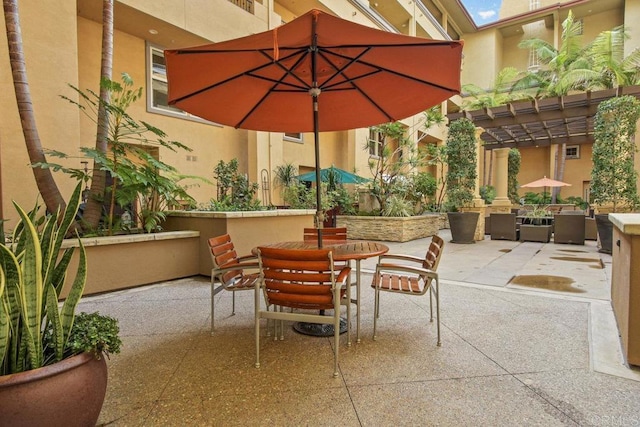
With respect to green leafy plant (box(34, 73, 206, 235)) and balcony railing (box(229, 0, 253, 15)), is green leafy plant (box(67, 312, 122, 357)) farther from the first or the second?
balcony railing (box(229, 0, 253, 15))

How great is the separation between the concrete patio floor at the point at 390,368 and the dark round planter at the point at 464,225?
5097mm

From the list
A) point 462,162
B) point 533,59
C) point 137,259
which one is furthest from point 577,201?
point 137,259

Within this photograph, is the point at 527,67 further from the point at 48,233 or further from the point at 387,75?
the point at 48,233

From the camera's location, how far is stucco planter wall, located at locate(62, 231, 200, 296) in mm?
4391

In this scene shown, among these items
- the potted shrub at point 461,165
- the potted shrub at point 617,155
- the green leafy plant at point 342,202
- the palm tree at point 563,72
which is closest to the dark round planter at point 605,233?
the potted shrub at point 617,155

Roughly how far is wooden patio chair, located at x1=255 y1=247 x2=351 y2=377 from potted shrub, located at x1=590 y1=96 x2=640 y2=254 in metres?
8.06

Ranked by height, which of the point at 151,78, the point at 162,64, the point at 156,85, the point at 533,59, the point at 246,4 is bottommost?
the point at 156,85

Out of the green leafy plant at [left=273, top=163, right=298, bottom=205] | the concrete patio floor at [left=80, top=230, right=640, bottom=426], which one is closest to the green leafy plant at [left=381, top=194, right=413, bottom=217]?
the green leafy plant at [left=273, top=163, right=298, bottom=205]

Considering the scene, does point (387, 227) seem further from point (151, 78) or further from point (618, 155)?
point (151, 78)

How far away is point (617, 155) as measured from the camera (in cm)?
798

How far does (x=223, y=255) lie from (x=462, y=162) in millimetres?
8100

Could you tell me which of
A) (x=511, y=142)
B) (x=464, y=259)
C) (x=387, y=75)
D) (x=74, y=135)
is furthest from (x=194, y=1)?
(x=511, y=142)

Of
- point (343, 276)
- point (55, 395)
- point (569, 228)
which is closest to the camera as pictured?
point (55, 395)

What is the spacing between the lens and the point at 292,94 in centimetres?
363
